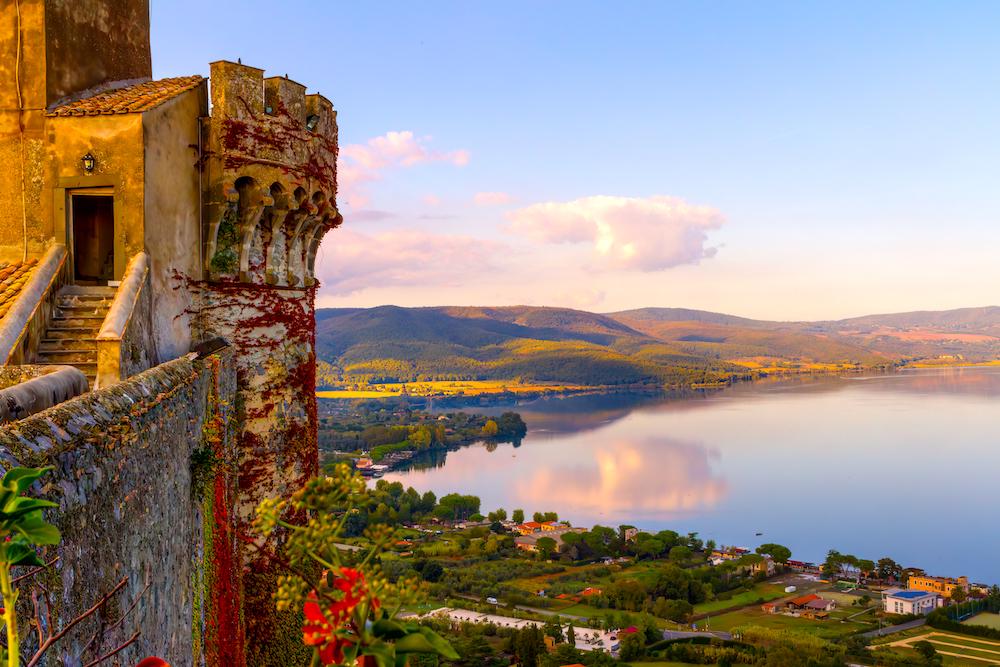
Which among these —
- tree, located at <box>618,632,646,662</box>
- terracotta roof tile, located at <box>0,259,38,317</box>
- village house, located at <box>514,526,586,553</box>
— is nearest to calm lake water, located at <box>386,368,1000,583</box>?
village house, located at <box>514,526,586,553</box>

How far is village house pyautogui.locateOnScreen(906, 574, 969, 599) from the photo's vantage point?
55.4 m

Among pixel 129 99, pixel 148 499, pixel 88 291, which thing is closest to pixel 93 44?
pixel 129 99

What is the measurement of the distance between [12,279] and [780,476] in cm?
8917

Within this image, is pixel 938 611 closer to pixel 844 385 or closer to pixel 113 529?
pixel 113 529

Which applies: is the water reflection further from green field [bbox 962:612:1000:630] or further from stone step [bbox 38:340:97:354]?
stone step [bbox 38:340:97:354]

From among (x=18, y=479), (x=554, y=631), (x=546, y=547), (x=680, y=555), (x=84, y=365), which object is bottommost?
(x=554, y=631)

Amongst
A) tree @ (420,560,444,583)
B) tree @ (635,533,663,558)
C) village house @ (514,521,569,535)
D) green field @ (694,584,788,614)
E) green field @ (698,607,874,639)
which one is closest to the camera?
green field @ (698,607,874,639)

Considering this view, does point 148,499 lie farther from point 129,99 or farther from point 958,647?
point 958,647

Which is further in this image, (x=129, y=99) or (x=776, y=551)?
(x=776, y=551)

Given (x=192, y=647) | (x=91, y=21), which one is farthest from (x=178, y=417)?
(x=91, y=21)

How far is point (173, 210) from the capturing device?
8.98m

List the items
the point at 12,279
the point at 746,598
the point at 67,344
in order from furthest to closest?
1. the point at 746,598
2. the point at 12,279
3. the point at 67,344

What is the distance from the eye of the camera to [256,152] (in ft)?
30.8

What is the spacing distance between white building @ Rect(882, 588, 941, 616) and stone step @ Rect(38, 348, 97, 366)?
195ft
